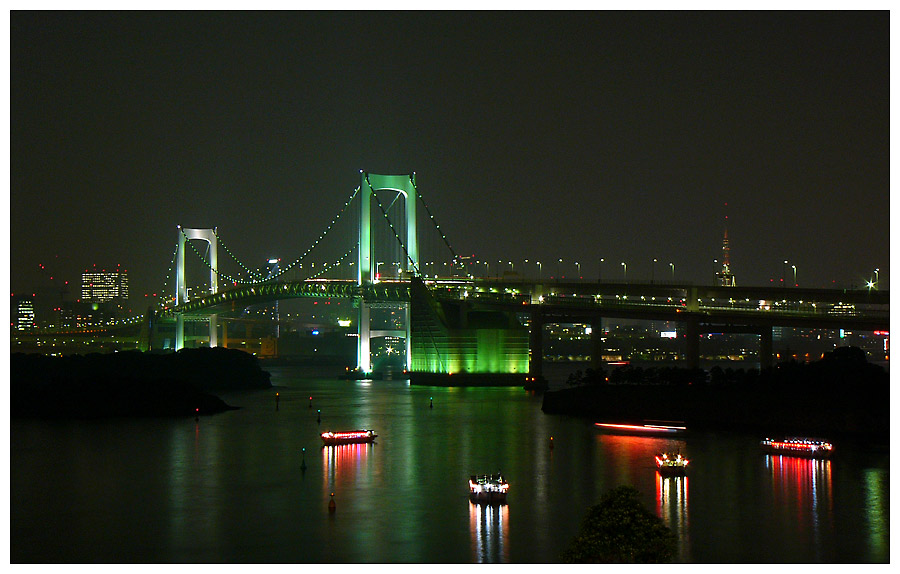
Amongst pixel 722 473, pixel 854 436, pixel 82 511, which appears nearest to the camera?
pixel 82 511

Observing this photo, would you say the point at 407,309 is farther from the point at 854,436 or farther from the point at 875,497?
the point at 875,497

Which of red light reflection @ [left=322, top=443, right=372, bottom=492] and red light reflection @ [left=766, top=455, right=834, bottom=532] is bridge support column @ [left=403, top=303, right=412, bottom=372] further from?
red light reflection @ [left=766, top=455, right=834, bottom=532]

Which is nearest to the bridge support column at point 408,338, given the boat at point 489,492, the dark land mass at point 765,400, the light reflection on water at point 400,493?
the dark land mass at point 765,400

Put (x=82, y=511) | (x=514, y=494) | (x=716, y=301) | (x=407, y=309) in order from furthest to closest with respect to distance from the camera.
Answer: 1. (x=407, y=309)
2. (x=716, y=301)
3. (x=514, y=494)
4. (x=82, y=511)

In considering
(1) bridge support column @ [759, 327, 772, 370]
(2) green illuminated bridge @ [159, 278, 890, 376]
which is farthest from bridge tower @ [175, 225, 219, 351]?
(1) bridge support column @ [759, 327, 772, 370]

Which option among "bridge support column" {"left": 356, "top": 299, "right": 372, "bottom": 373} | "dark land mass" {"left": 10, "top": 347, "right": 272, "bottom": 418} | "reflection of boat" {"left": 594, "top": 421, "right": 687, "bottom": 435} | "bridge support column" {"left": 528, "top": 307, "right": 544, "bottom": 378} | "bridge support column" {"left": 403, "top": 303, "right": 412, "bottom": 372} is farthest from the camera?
"bridge support column" {"left": 356, "top": 299, "right": 372, "bottom": 373}

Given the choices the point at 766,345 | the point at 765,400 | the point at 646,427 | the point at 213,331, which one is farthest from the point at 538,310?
the point at 213,331

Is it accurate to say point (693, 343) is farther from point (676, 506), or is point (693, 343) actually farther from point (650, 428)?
point (676, 506)
